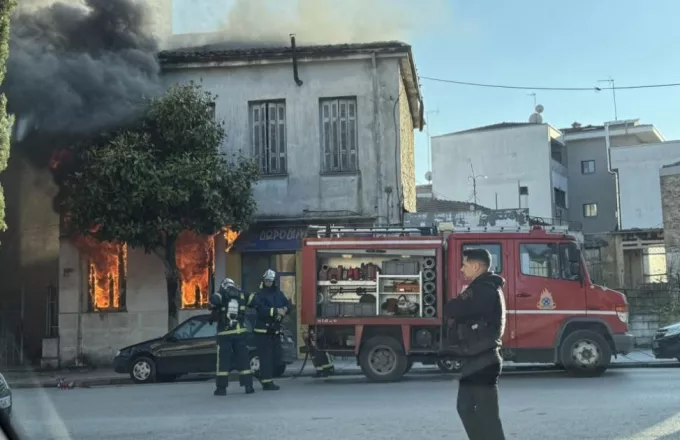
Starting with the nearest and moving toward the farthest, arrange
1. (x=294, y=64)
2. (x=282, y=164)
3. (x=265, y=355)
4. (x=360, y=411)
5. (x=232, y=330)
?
(x=360, y=411) → (x=232, y=330) → (x=265, y=355) → (x=294, y=64) → (x=282, y=164)

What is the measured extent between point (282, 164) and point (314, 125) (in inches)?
49.1

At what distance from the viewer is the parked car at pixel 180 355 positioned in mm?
13914

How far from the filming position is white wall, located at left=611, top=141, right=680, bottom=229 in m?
42.4

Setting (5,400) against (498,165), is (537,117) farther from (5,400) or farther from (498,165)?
(5,400)

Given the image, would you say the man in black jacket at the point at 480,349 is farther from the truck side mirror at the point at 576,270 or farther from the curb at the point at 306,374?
the curb at the point at 306,374

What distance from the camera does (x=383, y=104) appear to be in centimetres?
1880

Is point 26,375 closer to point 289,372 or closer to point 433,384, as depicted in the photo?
point 289,372

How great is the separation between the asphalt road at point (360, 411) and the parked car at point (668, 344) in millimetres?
1773

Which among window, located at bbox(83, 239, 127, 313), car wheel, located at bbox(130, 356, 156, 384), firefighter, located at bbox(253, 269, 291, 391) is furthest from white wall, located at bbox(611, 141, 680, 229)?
firefighter, located at bbox(253, 269, 291, 391)

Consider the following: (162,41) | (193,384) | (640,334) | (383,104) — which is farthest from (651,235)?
(193,384)

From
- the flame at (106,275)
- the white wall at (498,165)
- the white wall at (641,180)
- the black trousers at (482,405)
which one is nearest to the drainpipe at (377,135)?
the flame at (106,275)

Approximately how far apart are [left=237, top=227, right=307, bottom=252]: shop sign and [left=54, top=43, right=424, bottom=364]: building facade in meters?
0.02

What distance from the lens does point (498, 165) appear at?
45.9 meters

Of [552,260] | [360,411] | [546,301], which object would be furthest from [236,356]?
[552,260]
